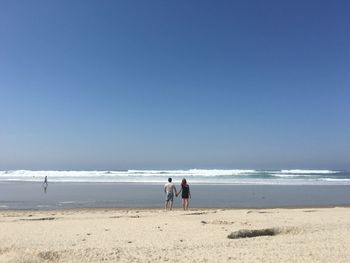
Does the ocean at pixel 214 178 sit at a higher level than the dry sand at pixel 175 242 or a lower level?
higher

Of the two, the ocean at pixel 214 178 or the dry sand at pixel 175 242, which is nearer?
the dry sand at pixel 175 242

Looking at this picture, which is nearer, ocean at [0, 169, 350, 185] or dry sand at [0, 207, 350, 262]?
dry sand at [0, 207, 350, 262]

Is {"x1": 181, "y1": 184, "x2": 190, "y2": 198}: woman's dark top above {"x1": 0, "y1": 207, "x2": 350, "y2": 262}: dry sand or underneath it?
above

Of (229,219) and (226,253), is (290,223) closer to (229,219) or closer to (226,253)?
(229,219)

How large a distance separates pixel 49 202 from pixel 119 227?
1248 centimetres

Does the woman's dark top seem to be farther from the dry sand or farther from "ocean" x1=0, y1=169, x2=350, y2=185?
"ocean" x1=0, y1=169, x2=350, y2=185

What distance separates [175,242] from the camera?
27.1ft

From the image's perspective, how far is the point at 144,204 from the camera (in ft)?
67.6

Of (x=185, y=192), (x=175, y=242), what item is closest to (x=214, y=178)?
(x=185, y=192)

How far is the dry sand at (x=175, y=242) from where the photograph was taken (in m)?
6.95

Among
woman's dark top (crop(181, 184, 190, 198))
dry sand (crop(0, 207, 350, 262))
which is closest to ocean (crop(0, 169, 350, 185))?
woman's dark top (crop(181, 184, 190, 198))

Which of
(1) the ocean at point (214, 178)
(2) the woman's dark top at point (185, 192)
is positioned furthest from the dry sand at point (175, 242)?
(1) the ocean at point (214, 178)

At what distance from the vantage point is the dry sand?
695cm

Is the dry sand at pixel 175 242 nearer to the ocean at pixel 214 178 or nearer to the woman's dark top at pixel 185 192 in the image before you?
the woman's dark top at pixel 185 192
